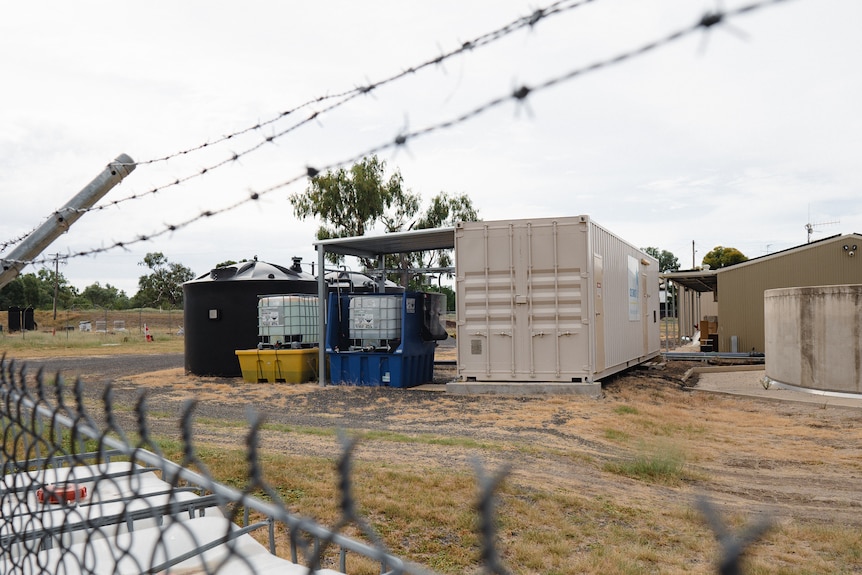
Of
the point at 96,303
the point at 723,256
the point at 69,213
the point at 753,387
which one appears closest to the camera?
the point at 69,213

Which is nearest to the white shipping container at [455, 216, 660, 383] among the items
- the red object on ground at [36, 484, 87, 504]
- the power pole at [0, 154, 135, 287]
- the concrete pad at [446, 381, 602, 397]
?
the concrete pad at [446, 381, 602, 397]

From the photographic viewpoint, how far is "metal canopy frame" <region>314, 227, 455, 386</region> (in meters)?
15.1

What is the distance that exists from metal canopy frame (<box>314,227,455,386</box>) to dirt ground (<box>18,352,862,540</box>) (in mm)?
1214

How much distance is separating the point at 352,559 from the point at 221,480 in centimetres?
228

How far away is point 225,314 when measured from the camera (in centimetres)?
1781

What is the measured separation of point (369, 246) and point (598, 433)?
27.7ft

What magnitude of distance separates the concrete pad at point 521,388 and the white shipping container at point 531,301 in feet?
0.50

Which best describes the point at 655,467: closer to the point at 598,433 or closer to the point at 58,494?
the point at 598,433

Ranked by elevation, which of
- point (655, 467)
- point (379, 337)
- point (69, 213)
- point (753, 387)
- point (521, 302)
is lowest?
point (753, 387)

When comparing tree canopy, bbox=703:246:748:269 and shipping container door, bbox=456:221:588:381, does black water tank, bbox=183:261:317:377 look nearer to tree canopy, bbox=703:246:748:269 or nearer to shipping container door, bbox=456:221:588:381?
shipping container door, bbox=456:221:588:381

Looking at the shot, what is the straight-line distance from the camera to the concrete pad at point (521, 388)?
1269 cm

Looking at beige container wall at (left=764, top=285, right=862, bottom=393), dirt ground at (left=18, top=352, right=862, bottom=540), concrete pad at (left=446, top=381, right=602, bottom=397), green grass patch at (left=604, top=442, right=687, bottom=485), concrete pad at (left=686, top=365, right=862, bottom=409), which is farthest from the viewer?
beige container wall at (left=764, top=285, right=862, bottom=393)

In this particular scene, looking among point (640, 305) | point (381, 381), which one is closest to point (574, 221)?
point (381, 381)

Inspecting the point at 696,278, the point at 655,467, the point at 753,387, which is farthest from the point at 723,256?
the point at 655,467
